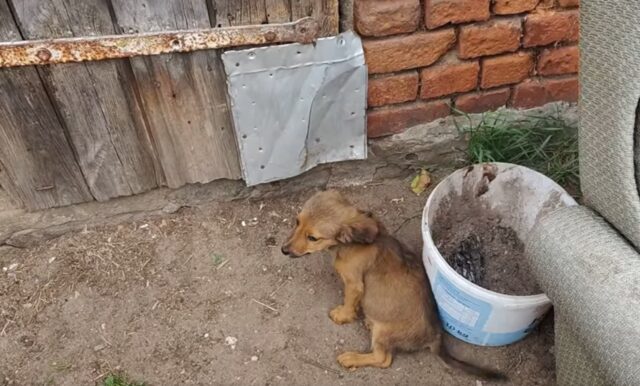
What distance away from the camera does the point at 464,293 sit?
179 cm

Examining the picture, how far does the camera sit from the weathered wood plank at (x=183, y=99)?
5.96 feet

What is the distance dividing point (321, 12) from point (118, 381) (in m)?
1.45

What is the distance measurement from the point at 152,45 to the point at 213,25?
21 centimetres

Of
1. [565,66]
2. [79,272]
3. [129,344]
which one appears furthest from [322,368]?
[565,66]

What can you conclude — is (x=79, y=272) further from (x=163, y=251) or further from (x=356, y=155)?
(x=356, y=155)

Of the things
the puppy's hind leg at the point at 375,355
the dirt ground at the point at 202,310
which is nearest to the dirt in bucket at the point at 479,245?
the dirt ground at the point at 202,310

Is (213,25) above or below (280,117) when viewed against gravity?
above

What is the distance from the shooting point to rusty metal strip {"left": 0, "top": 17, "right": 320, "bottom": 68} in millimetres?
1779

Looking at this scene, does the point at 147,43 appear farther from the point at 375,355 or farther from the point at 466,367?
the point at 466,367

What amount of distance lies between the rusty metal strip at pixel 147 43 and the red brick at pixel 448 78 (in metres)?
0.48

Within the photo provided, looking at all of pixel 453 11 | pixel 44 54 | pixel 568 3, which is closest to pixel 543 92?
pixel 568 3

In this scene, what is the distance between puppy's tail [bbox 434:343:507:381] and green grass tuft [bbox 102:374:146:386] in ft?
3.39

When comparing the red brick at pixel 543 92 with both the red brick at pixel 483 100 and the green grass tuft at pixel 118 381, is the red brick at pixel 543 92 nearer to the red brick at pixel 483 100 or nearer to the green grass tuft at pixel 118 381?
the red brick at pixel 483 100

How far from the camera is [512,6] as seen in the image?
2025 millimetres
